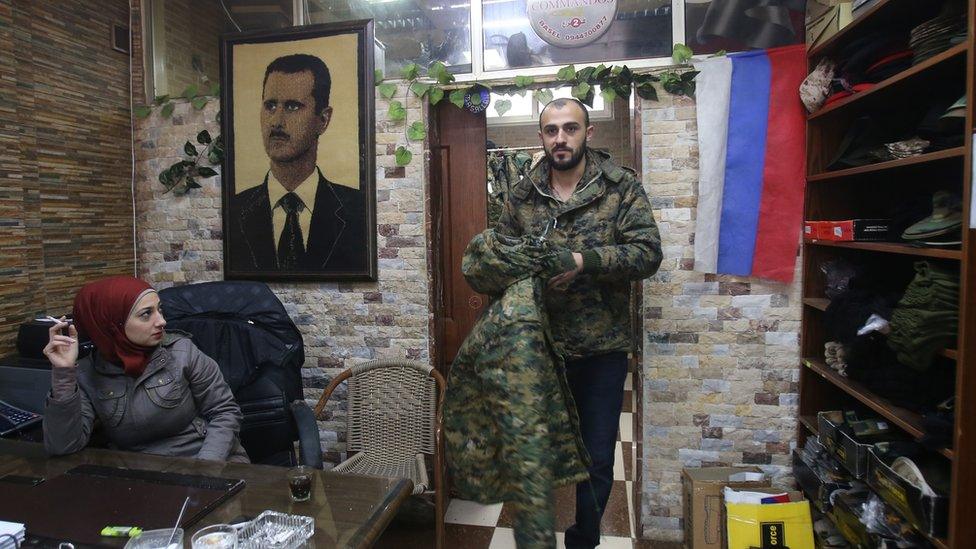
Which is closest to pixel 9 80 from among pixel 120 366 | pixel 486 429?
pixel 120 366

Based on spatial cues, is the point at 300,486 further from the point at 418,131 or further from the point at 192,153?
the point at 192,153

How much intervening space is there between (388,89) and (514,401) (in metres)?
1.92

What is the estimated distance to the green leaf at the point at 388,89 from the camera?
273 cm

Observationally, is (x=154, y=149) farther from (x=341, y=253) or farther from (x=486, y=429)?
(x=486, y=429)

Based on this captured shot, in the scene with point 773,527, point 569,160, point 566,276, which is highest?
point 569,160

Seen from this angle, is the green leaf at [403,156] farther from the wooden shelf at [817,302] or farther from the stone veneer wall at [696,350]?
the wooden shelf at [817,302]

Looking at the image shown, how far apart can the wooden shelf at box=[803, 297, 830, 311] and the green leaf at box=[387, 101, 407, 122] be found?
2039mm

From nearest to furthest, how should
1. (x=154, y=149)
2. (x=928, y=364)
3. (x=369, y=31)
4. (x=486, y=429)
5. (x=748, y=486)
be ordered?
(x=486, y=429) → (x=928, y=364) → (x=748, y=486) → (x=369, y=31) → (x=154, y=149)

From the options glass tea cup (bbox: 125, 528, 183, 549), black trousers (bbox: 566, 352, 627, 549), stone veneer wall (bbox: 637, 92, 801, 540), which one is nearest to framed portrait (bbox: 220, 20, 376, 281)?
black trousers (bbox: 566, 352, 627, 549)

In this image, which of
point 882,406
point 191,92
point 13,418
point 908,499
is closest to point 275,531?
point 13,418

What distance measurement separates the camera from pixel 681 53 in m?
2.45

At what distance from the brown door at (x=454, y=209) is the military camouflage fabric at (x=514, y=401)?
1293 mm

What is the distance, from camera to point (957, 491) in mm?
1460

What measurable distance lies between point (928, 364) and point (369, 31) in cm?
263
